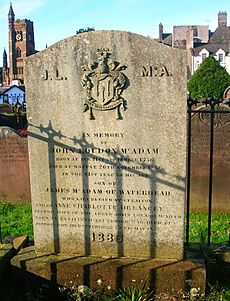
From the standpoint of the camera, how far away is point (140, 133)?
11.6 feet

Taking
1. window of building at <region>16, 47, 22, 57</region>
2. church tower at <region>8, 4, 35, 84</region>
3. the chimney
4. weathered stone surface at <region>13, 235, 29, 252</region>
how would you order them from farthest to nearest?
1. window of building at <region>16, 47, 22, 57</region>
2. church tower at <region>8, 4, 35, 84</region>
3. the chimney
4. weathered stone surface at <region>13, 235, 29, 252</region>

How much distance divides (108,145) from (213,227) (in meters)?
3.48

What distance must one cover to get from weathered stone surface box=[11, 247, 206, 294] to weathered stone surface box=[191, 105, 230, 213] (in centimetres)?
349

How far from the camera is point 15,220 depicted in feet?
22.7

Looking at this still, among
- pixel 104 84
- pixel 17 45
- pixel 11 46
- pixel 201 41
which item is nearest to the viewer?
pixel 104 84

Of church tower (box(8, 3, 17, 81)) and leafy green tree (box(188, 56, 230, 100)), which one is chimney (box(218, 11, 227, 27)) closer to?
leafy green tree (box(188, 56, 230, 100))

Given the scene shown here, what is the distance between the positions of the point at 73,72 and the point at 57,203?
1.32 meters

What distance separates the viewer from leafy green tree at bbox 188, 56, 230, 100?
3388 centimetres

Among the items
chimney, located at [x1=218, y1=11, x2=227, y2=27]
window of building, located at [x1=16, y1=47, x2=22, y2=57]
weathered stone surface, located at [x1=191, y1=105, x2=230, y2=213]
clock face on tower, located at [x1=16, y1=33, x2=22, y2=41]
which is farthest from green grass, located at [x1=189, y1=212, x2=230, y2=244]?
clock face on tower, located at [x1=16, y1=33, x2=22, y2=41]

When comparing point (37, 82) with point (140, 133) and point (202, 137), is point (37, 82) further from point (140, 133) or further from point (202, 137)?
point (202, 137)

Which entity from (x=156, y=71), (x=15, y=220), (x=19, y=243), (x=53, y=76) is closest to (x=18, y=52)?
(x=15, y=220)

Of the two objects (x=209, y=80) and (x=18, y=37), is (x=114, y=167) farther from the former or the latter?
(x=18, y=37)

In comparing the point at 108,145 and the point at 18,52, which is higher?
the point at 18,52

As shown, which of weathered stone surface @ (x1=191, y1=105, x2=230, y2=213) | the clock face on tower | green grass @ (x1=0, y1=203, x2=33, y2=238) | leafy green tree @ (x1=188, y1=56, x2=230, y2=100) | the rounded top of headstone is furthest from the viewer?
the clock face on tower
